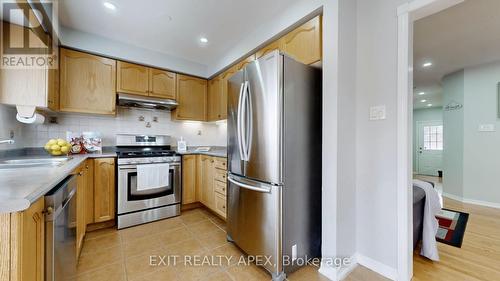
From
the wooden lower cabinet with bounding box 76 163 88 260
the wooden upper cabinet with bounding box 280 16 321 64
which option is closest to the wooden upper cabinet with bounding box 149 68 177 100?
the wooden lower cabinet with bounding box 76 163 88 260

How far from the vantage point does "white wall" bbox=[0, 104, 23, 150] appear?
70.1 inches

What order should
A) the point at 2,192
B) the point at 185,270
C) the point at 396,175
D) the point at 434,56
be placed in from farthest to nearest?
1. the point at 434,56
2. the point at 185,270
3. the point at 396,175
4. the point at 2,192

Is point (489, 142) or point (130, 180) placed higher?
point (489, 142)

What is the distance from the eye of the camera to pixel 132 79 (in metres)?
2.87

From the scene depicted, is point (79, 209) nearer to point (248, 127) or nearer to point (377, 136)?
point (248, 127)

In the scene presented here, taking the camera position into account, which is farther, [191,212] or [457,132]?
[457,132]

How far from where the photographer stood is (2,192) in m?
0.72

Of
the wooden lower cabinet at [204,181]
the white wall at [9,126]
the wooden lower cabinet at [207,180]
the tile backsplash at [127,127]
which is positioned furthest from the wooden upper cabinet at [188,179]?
the white wall at [9,126]

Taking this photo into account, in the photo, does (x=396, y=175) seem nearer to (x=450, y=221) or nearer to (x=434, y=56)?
(x=450, y=221)

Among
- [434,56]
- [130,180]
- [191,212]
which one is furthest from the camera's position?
[434,56]

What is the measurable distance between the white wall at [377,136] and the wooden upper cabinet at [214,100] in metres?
2.15

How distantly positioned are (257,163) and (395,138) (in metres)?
1.13

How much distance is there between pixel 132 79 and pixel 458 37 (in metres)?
4.63

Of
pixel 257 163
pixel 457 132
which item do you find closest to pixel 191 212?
pixel 257 163
